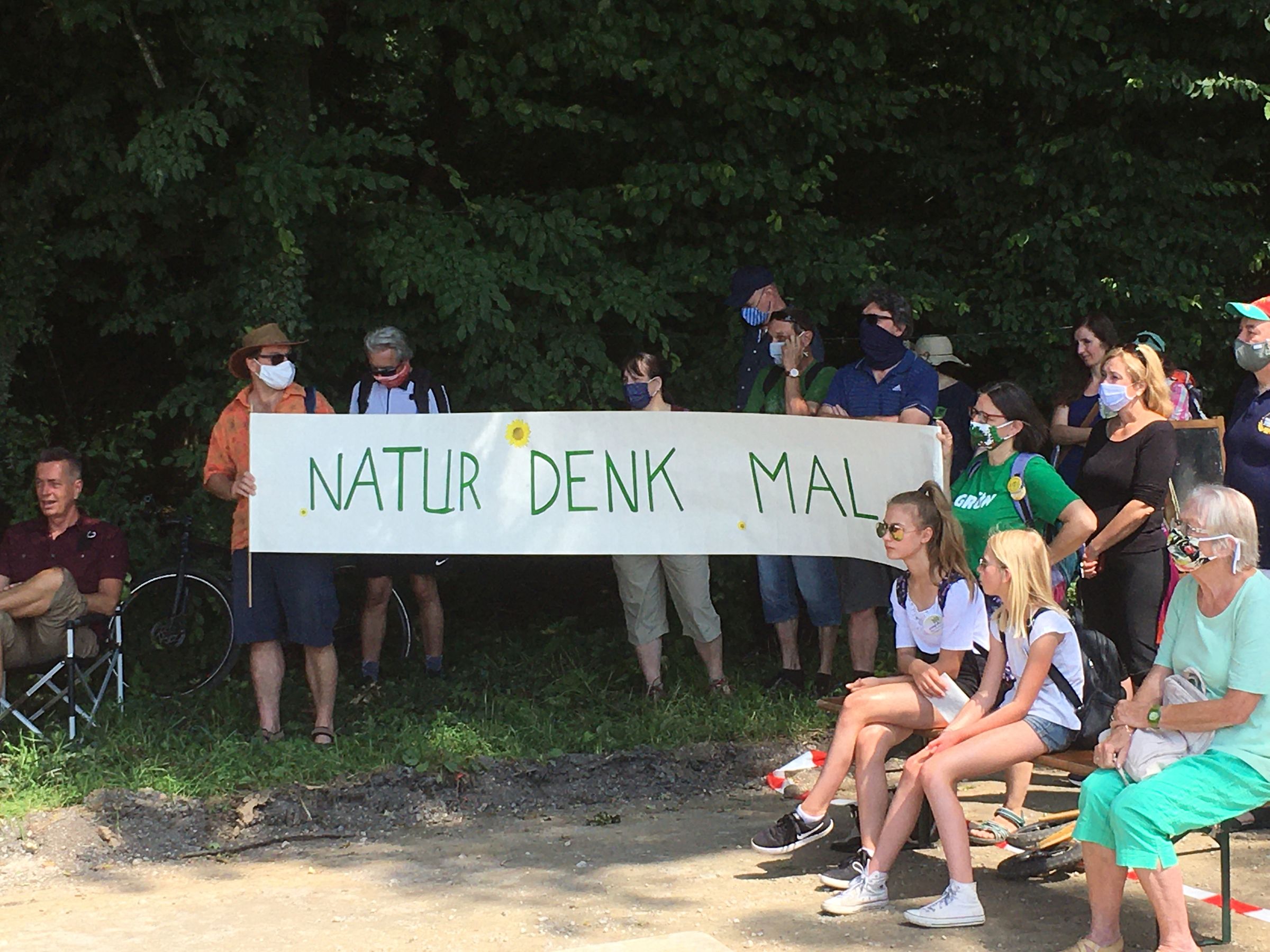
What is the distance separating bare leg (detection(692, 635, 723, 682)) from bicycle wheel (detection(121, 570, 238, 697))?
261 cm

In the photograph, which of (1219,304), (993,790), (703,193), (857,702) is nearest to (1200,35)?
(1219,304)

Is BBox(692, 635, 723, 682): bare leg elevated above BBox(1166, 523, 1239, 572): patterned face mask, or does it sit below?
below

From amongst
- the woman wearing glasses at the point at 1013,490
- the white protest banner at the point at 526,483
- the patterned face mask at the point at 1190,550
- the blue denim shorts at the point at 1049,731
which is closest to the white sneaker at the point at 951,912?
the blue denim shorts at the point at 1049,731

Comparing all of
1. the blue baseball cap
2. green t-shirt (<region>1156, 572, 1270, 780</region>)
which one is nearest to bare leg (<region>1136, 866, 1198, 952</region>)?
green t-shirt (<region>1156, 572, 1270, 780</region>)

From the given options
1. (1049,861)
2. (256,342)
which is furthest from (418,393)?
(1049,861)

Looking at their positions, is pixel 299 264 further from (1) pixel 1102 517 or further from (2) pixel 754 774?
(1) pixel 1102 517

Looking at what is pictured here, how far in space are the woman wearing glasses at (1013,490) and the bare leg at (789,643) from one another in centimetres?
197

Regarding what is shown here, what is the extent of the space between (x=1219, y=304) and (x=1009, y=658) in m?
4.85

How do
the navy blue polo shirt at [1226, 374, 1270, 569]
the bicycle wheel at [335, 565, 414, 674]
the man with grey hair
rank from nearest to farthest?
the navy blue polo shirt at [1226, 374, 1270, 569], the man with grey hair, the bicycle wheel at [335, 565, 414, 674]

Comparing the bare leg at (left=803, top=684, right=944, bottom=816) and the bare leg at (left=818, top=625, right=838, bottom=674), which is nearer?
the bare leg at (left=803, top=684, right=944, bottom=816)

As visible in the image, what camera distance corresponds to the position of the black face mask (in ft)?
24.7

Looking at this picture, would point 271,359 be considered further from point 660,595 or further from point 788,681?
point 788,681

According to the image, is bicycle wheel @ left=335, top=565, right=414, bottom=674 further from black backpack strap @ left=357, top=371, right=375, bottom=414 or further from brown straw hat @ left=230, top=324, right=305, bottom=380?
brown straw hat @ left=230, top=324, right=305, bottom=380

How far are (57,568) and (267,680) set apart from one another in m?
1.15
